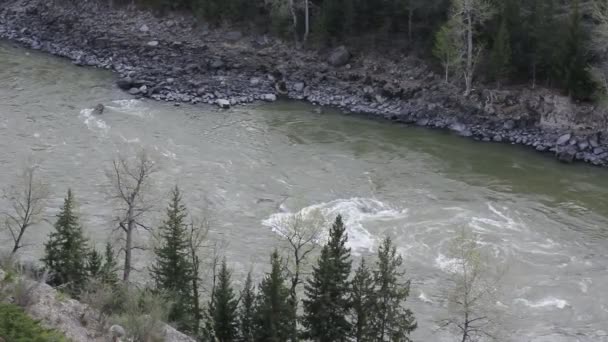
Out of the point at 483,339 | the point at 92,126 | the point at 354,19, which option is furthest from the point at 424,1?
the point at 483,339

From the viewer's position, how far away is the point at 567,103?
4516cm

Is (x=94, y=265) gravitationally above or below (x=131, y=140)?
below

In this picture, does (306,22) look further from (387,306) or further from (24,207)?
(387,306)

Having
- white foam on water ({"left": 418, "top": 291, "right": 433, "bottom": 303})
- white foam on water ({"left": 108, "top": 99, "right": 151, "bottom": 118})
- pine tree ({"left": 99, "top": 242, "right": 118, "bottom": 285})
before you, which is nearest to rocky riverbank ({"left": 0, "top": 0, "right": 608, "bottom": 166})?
white foam on water ({"left": 108, "top": 99, "right": 151, "bottom": 118})

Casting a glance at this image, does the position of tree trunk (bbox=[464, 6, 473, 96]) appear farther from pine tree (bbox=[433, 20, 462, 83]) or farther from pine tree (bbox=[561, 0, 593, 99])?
pine tree (bbox=[561, 0, 593, 99])

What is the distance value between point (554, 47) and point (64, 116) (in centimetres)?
3111

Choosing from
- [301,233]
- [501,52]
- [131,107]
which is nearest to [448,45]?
[501,52]

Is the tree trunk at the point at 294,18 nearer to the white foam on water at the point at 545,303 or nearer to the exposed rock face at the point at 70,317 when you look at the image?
the white foam on water at the point at 545,303

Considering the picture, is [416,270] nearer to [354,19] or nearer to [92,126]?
[92,126]

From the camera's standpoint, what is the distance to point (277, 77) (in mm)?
53219

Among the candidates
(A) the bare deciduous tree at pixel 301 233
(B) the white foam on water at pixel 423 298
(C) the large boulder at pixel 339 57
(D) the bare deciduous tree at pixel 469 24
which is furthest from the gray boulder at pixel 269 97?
(B) the white foam on water at pixel 423 298

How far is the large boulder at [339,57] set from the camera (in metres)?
53.4

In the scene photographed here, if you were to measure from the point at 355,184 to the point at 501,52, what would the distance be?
15.4 m

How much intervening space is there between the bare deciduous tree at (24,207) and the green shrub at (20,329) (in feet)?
21.8
